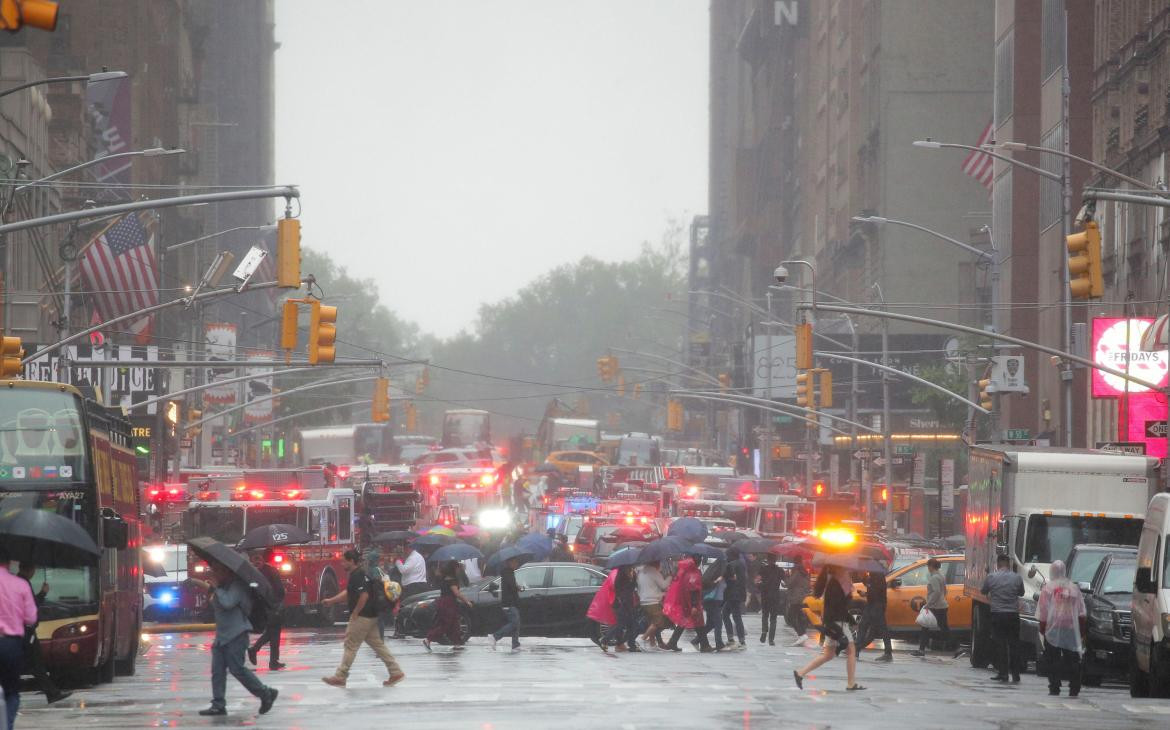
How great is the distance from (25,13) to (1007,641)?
58.7 ft

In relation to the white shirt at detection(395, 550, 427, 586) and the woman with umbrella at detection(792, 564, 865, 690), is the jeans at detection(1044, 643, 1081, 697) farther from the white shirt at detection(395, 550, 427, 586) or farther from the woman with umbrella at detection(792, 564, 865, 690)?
the white shirt at detection(395, 550, 427, 586)

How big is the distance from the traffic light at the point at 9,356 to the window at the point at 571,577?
937cm

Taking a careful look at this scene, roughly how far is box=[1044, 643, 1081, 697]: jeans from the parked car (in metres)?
1.87

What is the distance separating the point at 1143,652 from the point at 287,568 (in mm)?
20079

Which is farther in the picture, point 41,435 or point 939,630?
point 939,630

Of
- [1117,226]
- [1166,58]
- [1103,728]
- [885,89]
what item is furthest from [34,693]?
[885,89]

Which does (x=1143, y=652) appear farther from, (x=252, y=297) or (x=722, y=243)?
(x=722, y=243)

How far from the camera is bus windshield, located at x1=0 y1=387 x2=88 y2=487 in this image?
2308cm

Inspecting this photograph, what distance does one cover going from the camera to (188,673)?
27.0m

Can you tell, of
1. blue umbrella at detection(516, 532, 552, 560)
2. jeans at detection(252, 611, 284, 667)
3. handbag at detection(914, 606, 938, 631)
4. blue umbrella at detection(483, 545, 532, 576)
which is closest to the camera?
jeans at detection(252, 611, 284, 667)

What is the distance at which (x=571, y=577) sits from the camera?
115ft

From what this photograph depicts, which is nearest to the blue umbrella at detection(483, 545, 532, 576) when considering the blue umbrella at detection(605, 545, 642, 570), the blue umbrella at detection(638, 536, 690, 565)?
the blue umbrella at detection(605, 545, 642, 570)

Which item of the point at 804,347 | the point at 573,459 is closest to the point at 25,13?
the point at 804,347

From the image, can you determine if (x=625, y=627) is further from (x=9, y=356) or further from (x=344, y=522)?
(x=344, y=522)
